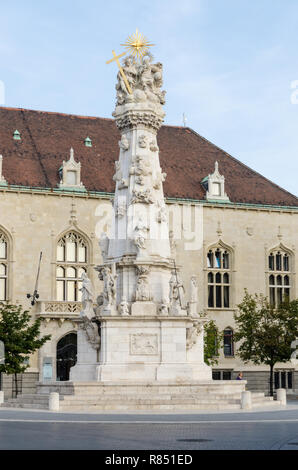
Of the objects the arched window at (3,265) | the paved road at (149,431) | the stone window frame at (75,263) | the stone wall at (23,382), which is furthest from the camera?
the stone window frame at (75,263)

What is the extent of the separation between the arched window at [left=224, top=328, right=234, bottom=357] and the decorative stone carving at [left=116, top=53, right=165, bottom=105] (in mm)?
29985

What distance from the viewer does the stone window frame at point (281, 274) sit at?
2525 inches

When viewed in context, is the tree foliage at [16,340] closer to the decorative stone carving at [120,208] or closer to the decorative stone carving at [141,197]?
the decorative stone carving at [120,208]

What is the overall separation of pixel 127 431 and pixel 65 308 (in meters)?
36.7

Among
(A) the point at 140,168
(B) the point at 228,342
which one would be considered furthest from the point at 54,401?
(B) the point at 228,342

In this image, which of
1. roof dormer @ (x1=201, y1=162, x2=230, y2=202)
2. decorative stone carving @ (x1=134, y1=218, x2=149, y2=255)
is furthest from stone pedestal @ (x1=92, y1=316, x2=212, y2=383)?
roof dormer @ (x1=201, y1=162, x2=230, y2=202)

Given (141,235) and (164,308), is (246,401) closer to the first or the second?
(164,308)

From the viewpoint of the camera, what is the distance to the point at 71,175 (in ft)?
195

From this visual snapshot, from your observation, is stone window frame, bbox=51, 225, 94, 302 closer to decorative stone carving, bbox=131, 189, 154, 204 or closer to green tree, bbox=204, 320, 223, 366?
green tree, bbox=204, 320, 223, 366

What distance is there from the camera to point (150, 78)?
35.0m

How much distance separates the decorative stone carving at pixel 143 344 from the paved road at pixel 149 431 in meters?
5.00

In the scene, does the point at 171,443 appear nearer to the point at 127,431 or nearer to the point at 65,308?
the point at 127,431

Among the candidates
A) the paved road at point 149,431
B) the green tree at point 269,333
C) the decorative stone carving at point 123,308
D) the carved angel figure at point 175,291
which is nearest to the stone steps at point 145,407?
the paved road at point 149,431
